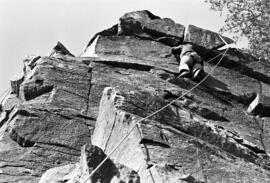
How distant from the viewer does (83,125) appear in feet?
56.6

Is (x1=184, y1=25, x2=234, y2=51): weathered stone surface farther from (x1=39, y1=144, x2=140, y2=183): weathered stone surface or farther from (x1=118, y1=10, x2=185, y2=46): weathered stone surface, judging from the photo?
(x1=39, y1=144, x2=140, y2=183): weathered stone surface

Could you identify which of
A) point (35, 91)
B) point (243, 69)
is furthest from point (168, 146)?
point (243, 69)

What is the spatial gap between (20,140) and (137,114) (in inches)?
122

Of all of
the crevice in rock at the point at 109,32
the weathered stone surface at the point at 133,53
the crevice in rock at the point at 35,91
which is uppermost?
the crevice in rock at the point at 109,32

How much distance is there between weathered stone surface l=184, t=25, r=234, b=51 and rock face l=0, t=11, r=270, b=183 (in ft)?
0.11

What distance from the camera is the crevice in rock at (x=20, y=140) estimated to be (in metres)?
16.5

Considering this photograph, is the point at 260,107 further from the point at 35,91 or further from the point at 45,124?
Result: the point at 45,124

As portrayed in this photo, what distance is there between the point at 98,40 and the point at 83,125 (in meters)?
5.41

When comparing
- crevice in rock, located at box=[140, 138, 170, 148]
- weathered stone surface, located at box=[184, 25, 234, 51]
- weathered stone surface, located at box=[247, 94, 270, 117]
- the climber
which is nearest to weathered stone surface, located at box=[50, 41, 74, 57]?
the climber

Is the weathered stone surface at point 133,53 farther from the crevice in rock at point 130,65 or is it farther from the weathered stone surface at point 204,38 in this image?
the weathered stone surface at point 204,38

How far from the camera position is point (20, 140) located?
16.6 meters

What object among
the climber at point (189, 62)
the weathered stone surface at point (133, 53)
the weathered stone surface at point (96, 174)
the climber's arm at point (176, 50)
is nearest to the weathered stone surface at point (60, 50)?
the weathered stone surface at point (133, 53)

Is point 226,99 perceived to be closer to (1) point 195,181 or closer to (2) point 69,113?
(2) point 69,113

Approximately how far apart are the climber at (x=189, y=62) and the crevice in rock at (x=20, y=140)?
569 centimetres
